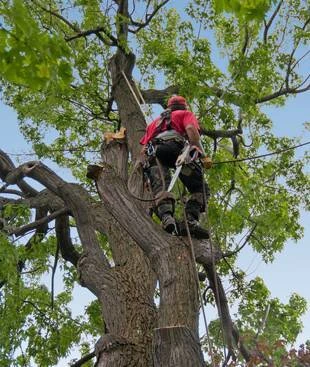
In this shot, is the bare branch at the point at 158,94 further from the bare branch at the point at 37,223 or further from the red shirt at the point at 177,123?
the red shirt at the point at 177,123

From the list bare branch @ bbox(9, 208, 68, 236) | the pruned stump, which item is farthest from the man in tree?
bare branch @ bbox(9, 208, 68, 236)

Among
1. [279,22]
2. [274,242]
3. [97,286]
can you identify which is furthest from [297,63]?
[97,286]

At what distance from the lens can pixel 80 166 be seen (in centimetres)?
1036

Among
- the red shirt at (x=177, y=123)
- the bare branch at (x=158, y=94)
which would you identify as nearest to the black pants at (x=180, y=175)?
the red shirt at (x=177, y=123)

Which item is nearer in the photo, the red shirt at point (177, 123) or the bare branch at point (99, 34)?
the red shirt at point (177, 123)

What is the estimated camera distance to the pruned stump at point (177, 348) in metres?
2.96

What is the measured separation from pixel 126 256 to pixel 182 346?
89.3 inches

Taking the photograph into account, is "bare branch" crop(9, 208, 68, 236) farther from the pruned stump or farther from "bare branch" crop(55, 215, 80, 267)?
the pruned stump

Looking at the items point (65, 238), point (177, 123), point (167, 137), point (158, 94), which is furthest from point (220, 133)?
point (167, 137)

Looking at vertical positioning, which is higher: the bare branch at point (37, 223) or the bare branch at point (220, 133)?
the bare branch at point (220, 133)

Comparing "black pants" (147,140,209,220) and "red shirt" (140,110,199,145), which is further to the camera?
"red shirt" (140,110,199,145)

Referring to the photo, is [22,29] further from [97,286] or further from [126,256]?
[126,256]

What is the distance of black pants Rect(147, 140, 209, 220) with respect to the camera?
460 centimetres

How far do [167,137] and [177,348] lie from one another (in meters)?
2.22
